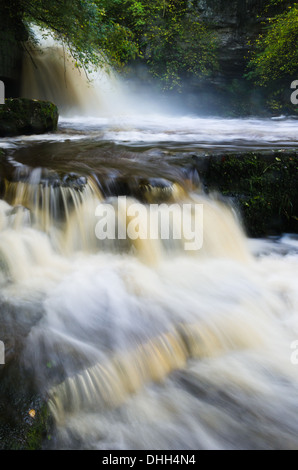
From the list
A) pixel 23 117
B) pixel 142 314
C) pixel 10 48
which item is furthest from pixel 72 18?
pixel 142 314

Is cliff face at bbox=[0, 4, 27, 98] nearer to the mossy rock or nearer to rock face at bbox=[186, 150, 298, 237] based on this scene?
the mossy rock

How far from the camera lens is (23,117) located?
19.8 feet

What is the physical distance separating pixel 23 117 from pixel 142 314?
17.1 feet

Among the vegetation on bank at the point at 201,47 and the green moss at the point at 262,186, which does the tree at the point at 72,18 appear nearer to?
the vegetation on bank at the point at 201,47

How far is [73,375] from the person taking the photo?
5.95 feet

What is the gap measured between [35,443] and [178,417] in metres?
0.81

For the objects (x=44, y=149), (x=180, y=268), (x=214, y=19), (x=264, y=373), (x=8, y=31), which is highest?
(x=214, y=19)

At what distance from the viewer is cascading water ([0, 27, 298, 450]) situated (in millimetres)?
1769

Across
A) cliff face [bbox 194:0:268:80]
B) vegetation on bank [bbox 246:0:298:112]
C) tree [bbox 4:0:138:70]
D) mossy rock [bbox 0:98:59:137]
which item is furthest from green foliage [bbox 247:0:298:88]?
mossy rock [bbox 0:98:59:137]

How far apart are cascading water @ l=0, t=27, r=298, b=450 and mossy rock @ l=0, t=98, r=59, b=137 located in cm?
177

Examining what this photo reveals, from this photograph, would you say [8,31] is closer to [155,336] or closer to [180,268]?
[180,268]

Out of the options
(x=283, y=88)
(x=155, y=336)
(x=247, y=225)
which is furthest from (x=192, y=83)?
(x=155, y=336)

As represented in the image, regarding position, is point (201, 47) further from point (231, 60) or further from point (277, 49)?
point (277, 49)

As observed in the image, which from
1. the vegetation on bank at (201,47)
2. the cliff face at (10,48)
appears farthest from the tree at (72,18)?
the vegetation on bank at (201,47)
